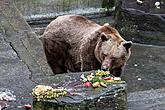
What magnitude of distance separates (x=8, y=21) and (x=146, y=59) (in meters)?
2.78

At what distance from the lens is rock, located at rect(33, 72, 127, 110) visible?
434 centimetres

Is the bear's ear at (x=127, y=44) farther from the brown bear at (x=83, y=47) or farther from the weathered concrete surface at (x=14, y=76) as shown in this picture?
the weathered concrete surface at (x=14, y=76)

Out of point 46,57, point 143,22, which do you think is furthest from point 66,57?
point 143,22

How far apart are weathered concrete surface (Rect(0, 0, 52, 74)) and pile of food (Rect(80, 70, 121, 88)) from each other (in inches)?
73.3

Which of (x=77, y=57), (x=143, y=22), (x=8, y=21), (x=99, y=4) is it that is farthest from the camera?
(x=99, y=4)

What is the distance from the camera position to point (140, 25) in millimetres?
10344

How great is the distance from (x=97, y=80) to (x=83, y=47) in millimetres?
2114

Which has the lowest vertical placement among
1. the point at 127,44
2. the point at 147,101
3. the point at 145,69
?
the point at 145,69

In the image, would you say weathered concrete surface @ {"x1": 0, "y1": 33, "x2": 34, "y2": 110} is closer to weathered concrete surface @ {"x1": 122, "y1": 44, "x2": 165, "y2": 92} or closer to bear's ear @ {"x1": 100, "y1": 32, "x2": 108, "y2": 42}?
bear's ear @ {"x1": 100, "y1": 32, "x2": 108, "y2": 42}

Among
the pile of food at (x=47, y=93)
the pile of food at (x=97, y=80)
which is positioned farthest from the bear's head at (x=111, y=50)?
the pile of food at (x=47, y=93)

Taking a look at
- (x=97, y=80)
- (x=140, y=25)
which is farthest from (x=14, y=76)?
(x=140, y=25)

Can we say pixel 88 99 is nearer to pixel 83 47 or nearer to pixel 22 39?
pixel 83 47

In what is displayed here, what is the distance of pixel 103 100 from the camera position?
14.5 ft

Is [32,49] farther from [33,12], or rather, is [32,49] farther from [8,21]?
[33,12]
